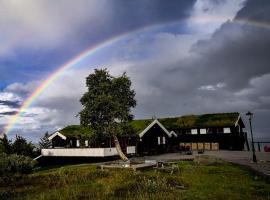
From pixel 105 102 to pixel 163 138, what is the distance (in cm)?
2142

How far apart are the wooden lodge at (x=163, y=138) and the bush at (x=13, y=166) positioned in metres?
12.8

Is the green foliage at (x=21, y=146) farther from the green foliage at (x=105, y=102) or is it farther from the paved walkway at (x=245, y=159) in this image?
the paved walkway at (x=245, y=159)

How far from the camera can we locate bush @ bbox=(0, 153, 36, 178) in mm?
24906

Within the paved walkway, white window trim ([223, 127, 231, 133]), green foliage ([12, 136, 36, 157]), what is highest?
white window trim ([223, 127, 231, 133])

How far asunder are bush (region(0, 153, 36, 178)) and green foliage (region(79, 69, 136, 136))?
29.8ft

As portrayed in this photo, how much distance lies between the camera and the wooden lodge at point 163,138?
146 feet

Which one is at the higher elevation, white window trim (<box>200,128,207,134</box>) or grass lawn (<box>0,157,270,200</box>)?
white window trim (<box>200,128,207,134</box>)

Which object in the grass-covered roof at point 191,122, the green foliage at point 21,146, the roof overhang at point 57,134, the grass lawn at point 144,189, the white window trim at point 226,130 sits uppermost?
the grass-covered roof at point 191,122

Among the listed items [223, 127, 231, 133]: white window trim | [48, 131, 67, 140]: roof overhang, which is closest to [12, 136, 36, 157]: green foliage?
[48, 131, 67, 140]: roof overhang

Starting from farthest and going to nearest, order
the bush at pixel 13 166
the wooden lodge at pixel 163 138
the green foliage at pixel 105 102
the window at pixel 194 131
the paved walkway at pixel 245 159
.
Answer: the window at pixel 194 131, the wooden lodge at pixel 163 138, the green foliage at pixel 105 102, the paved walkway at pixel 245 159, the bush at pixel 13 166

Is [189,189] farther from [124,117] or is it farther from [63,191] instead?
[124,117]

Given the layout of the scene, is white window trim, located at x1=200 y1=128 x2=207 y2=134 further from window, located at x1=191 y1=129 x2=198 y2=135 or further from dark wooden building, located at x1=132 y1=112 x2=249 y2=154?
window, located at x1=191 y1=129 x2=198 y2=135

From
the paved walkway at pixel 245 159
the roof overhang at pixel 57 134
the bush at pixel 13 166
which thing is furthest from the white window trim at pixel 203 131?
the bush at pixel 13 166

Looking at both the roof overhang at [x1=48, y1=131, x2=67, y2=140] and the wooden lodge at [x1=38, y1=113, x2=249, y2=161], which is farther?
the roof overhang at [x1=48, y1=131, x2=67, y2=140]
